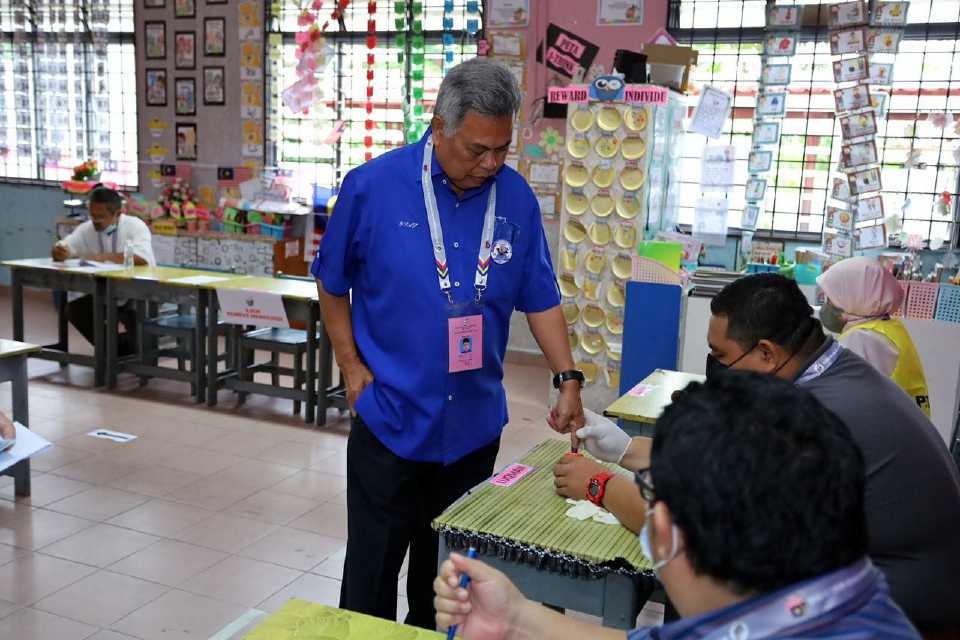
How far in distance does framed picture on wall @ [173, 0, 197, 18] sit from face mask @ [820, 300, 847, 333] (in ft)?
21.4

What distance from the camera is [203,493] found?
13.3ft

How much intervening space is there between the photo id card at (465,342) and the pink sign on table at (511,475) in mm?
279

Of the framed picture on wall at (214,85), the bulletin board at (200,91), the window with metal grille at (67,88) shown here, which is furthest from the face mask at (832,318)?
the window with metal grille at (67,88)

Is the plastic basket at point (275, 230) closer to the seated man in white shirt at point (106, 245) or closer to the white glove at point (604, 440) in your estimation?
the seated man in white shirt at point (106, 245)

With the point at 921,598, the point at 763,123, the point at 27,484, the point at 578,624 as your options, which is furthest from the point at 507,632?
the point at 763,123

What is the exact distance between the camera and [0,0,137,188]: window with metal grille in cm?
841

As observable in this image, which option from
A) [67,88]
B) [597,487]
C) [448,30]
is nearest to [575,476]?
[597,487]

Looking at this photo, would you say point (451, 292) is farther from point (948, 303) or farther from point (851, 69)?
point (851, 69)

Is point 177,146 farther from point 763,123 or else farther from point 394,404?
point 394,404

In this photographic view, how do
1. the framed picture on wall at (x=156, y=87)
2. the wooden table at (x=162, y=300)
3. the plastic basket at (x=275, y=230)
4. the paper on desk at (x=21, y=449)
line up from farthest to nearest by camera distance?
the framed picture on wall at (x=156, y=87)
the plastic basket at (x=275, y=230)
the wooden table at (x=162, y=300)
the paper on desk at (x=21, y=449)

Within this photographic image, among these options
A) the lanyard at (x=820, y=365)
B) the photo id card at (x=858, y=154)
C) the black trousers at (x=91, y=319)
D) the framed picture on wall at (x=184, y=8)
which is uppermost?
the framed picture on wall at (x=184, y=8)

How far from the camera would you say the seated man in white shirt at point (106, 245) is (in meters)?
5.99

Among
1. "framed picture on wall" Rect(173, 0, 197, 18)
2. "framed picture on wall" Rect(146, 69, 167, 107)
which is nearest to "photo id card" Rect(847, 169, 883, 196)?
"framed picture on wall" Rect(173, 0, 197, 18)

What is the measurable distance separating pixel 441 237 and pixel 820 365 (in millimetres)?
879
